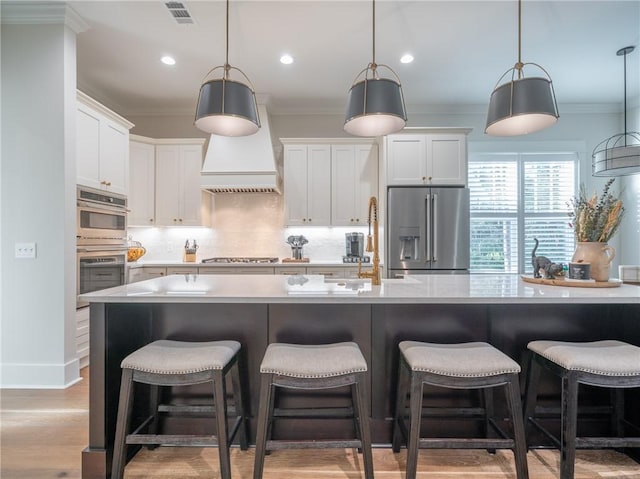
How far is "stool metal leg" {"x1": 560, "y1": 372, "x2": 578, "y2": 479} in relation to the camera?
149 centimetres

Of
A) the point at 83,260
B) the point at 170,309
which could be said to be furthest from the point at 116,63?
the point at 170,309

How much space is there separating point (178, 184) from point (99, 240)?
1.45 metres

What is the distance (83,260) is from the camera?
118 inches

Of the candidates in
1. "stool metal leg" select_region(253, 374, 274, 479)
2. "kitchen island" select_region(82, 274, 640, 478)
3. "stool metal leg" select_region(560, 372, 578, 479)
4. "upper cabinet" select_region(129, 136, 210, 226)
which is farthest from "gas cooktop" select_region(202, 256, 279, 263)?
"stool metal leg" select_region(560, 372, 578, 479)

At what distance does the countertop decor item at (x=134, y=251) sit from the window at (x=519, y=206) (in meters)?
4.47

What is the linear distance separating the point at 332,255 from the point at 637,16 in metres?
3.75

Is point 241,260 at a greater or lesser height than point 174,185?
lesser

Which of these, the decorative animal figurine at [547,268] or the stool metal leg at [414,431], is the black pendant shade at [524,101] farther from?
the stool metal leg at [414,431]

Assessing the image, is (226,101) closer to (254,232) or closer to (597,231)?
(597,231)

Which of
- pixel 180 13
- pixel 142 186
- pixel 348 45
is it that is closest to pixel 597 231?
pixel 348 45

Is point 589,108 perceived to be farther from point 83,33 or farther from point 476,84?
point 83,33

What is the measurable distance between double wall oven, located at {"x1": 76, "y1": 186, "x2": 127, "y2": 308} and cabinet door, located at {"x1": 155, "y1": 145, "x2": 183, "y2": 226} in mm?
740

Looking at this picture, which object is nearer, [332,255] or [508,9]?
[508,9]

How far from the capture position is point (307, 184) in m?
4.41
